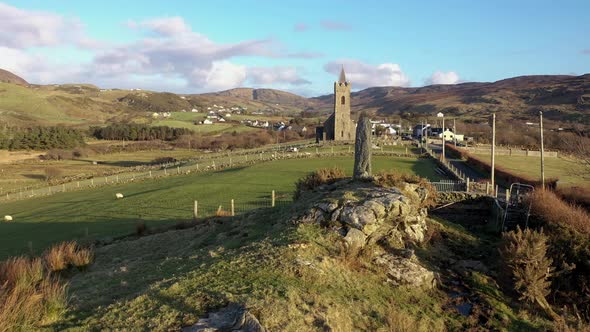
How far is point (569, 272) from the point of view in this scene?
12469 millimetres

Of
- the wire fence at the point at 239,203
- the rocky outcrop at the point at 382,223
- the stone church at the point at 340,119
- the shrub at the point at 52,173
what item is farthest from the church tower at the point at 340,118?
the rocky outcrop at the point at 382,223

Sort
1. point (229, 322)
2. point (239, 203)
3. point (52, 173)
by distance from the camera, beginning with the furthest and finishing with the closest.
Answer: point (52, 173) → point (239, 203) → point (229, 322)

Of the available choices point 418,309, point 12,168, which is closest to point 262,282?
point 418,309

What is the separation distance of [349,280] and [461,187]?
1975cm

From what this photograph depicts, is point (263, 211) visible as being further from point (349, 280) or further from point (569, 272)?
point (569, 272)

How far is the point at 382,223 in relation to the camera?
12.9 metres

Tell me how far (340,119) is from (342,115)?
42.9 inches

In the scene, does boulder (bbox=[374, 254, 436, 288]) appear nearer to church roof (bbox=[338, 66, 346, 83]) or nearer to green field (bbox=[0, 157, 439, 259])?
green field (bbox=[0, 157, 439, 259])

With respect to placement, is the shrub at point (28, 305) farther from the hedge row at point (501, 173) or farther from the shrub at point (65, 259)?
the hedge row at point (501, 173)

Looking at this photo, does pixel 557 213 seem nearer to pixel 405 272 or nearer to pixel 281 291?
pixel 405 272

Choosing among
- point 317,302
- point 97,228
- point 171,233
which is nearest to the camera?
point 317,302

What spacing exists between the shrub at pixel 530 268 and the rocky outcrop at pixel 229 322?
7.61m

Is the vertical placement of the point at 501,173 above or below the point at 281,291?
below

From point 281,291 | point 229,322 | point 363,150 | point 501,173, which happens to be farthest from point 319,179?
point 501,173
